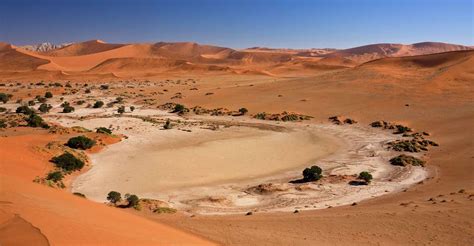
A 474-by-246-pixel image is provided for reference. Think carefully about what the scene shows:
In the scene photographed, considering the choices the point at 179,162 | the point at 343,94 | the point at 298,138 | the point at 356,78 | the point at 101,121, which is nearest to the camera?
the point at 179,162

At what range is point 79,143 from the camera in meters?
29.5

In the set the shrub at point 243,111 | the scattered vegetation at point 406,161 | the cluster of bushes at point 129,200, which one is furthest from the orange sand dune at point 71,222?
the shrub at point 243,111

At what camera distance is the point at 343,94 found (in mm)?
55500

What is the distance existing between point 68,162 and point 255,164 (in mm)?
11069

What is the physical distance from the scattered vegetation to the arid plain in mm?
355

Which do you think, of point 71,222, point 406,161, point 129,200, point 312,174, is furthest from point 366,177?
point 71,222

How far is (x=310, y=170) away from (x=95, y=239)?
607 inches

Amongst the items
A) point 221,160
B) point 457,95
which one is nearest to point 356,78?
point 457,95

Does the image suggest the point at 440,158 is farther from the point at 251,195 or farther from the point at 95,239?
the point at 95,239

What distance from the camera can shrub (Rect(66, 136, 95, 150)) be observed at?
96.2 feet

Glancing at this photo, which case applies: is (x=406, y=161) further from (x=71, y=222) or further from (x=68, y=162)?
(x=71, y=222)

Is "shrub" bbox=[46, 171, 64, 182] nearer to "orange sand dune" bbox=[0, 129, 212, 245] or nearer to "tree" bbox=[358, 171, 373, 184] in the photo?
"orange sand dune" bbox=[0, 129, 212, 245]

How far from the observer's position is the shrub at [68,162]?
24766 mm

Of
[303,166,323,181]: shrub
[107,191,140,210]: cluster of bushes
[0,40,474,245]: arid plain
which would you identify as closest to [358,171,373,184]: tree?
[0,40,474,245]: arid plain
